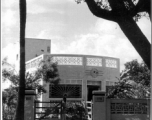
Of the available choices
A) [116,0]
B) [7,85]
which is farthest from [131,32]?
[7,85]

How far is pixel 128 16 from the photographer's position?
226 inches

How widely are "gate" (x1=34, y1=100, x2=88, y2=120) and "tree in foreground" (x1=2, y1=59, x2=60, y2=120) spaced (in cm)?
78

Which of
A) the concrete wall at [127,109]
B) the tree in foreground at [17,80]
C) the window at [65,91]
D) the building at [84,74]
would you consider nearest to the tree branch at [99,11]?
the concrete wall at [127,109]

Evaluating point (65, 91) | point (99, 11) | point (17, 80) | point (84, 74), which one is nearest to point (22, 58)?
point (99, 11)

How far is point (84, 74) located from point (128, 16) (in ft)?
31.0

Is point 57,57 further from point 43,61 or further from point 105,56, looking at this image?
point 105,56

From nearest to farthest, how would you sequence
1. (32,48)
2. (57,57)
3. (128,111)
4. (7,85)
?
(128,111) < (7,85) < (57,57) < (32,48)

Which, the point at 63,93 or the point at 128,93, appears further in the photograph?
the point at 63,93

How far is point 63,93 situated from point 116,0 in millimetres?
8319

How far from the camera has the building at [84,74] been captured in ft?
46.1

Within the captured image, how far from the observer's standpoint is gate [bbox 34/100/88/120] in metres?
8.52

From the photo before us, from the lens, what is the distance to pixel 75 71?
49.3 ft

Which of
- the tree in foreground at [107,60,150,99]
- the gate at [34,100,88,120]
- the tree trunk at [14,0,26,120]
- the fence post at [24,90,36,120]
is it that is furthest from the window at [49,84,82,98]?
the tree trunk at [14,0,26,120]

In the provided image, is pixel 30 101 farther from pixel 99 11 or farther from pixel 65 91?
pixel 65 91
